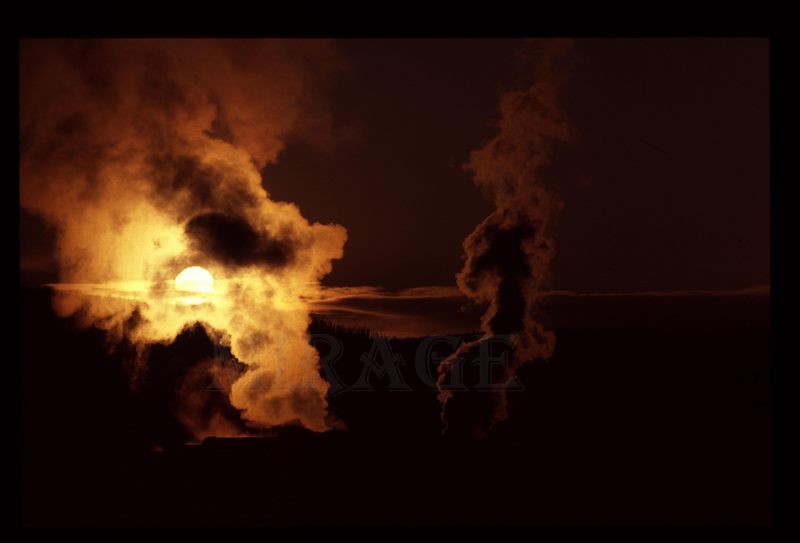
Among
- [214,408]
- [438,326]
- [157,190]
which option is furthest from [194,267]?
[438,326]

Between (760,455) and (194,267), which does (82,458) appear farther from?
(760,455)

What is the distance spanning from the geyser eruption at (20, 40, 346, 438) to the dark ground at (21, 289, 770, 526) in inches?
11.9

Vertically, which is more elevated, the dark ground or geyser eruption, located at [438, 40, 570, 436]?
geyser eruption, located at [438, 40, 570, 436]

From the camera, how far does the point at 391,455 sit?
690cm

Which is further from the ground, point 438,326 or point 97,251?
point 97,251

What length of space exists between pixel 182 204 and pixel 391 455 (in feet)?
8.90

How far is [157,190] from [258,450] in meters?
2.32

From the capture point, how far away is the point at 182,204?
22.5ft

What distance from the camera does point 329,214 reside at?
6863 mm

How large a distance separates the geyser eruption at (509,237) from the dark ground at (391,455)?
177mm

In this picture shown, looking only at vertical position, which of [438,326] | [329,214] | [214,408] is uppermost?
[329,214]

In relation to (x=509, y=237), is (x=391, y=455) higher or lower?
lower

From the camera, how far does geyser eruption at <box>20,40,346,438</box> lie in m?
6.84

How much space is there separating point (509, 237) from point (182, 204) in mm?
2726
